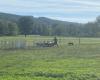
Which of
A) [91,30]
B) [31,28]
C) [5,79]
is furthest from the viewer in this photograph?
[91,30]

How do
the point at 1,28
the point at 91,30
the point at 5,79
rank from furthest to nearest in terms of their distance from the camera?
the point at 91,30 < the point at 1,28 < the point at 5,79

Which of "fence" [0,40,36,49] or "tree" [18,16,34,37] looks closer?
"fence" [0,40,36,49]

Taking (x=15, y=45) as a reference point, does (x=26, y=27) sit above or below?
below

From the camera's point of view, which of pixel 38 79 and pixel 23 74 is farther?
pixel 23 74

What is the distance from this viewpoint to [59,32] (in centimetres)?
18812

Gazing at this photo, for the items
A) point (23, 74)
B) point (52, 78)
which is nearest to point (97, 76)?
point (52, 78)

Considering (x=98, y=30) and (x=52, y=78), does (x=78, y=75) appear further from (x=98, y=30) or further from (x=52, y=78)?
(x=98, y=30)

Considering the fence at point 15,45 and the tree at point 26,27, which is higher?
the fence at point 15,45

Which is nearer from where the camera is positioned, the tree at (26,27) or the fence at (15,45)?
the fence at (15,45)

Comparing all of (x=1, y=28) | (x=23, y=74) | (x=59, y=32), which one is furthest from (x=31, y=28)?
(x=23, y=74)

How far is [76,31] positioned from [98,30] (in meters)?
12.1

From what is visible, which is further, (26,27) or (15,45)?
(26,27)

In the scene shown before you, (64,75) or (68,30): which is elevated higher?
(64,75)

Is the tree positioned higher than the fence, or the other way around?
the fence
